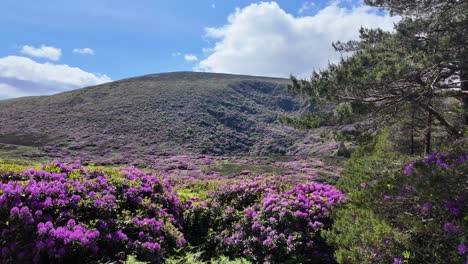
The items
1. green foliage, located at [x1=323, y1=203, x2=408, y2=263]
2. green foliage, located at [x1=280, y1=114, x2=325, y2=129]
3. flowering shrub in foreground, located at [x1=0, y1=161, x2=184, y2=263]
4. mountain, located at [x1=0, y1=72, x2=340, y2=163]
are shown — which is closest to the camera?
green foliage, located at [x1=323, y1=203, x2=408, y2=263]

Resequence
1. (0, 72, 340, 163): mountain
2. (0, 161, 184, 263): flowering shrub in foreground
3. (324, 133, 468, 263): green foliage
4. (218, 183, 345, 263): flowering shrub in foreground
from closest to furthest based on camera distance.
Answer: (324, 133, 468, 263): green foliage → (0, 161, 184, 263): flowering shrub in foreground → (218, 183, 345, 263): flowering shrub in foreground → (0, 72, 340, 163): mountain

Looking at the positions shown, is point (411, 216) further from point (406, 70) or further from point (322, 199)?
point (406, 70)

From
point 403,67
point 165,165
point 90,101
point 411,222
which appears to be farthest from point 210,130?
point 411,222

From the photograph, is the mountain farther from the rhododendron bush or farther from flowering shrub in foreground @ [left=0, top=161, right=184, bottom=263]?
flowering shrub in foreground @ [left=0, top=161, right=184, bottom=263]

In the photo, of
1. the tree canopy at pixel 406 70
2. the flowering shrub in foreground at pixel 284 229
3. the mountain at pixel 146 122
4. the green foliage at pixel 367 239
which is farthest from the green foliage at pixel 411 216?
the mountain at pixel 146 122

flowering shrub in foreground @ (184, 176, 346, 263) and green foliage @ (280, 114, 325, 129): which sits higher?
green foliage @ (280, 114, 325, 129)

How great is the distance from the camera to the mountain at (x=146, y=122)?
4241 cm

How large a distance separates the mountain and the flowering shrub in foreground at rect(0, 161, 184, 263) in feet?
93.1

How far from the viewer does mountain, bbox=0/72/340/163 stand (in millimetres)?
42406

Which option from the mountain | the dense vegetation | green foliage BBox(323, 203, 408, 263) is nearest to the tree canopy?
the dense vegetation

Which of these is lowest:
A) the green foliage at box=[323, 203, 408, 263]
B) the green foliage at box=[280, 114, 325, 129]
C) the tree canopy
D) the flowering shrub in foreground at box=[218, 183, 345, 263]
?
the flowering shrub in foreground at box=[218, 183, 345, 263]

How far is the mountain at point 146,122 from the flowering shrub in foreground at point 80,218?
93.1 ft

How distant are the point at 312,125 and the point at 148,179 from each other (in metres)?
6.72

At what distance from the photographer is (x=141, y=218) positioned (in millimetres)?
6035
